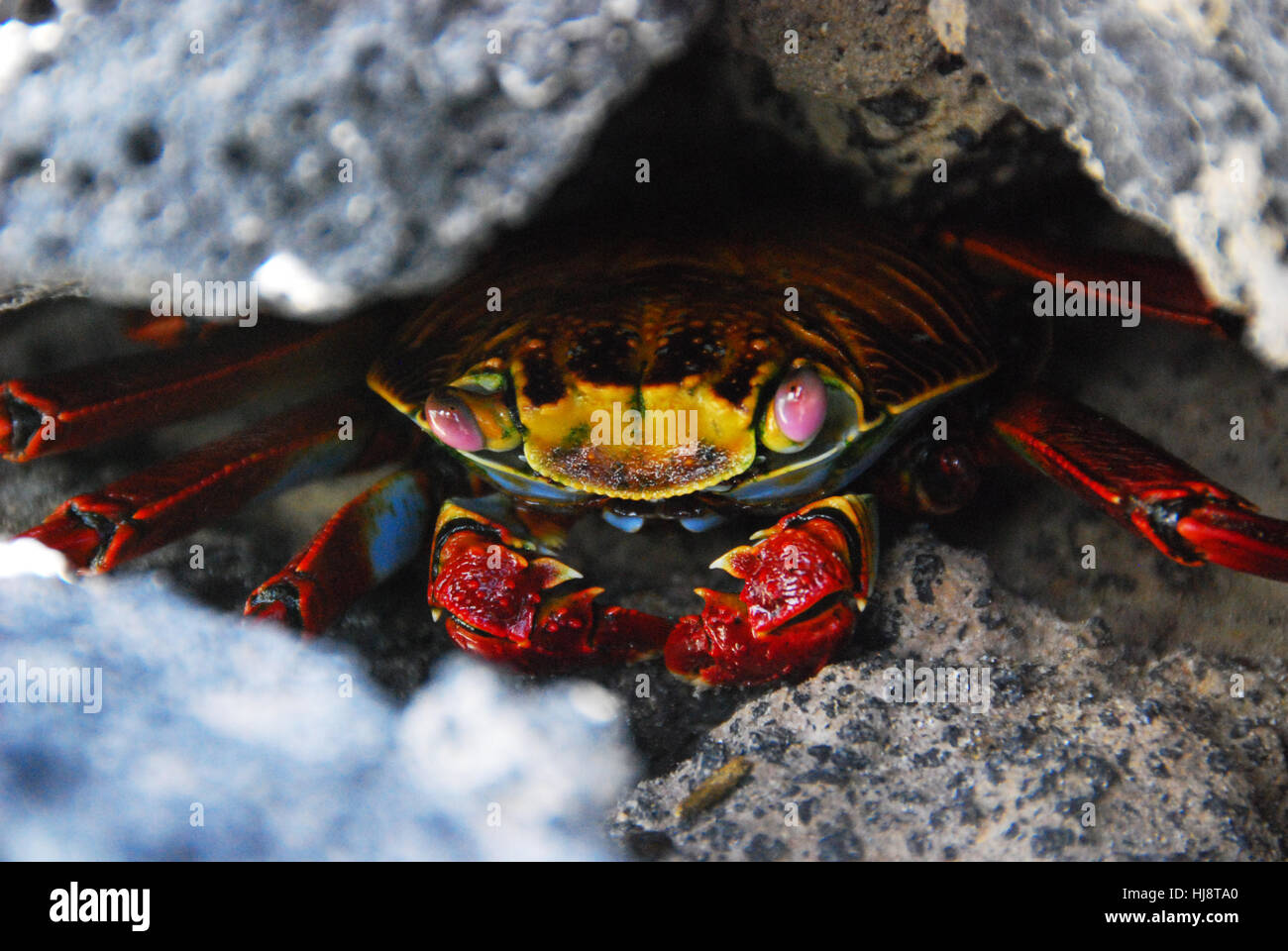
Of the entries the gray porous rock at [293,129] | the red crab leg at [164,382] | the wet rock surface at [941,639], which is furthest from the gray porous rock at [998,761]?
the red crab leg at [164,382]

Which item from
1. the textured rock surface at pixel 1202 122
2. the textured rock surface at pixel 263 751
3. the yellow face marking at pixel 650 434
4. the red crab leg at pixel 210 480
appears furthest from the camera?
the red crab leg at pixel 210 480

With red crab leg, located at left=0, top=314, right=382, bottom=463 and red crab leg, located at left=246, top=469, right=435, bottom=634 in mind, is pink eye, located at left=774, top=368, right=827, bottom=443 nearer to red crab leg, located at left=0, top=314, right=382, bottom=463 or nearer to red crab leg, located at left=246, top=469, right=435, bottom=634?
red crab leg, located at left=246, top=469, right=435, bottom=634

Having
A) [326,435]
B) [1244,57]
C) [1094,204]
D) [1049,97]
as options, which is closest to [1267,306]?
[1244,57]

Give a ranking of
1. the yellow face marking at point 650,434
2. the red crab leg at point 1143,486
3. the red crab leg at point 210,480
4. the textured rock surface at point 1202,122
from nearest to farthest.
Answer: the textured rock surface at point 1202,122 → the red crab leg at point 1143,486 → the yellow face marking at point 650,434 → the red crab leg at point 210,480

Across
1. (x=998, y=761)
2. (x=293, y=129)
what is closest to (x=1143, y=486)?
(x=998, y=761)

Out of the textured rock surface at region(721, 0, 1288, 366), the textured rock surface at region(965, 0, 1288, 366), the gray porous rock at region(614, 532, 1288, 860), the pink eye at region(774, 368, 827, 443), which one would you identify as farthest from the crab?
Result: the textured rock surface at region(965, 0, 1288, 366)

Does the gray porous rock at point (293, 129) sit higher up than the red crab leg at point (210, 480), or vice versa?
the gray porous rock at point (293, 129)

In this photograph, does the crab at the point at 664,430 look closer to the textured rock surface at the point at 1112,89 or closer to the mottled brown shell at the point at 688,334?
the mottled brown shell at the point at 688,334
